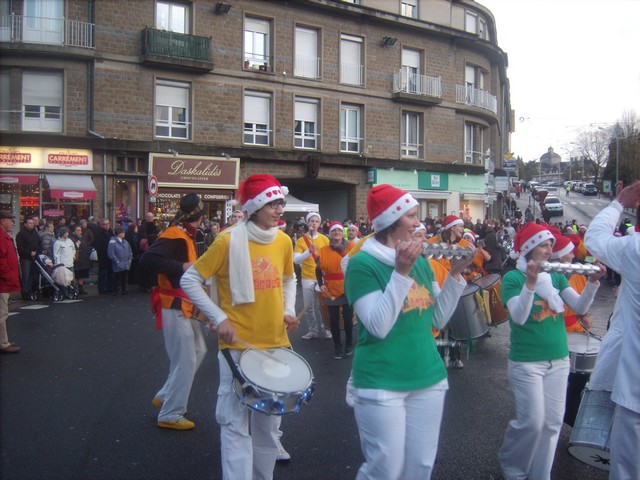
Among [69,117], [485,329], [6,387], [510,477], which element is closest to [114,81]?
[69,117]

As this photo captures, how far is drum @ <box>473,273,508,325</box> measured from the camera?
771 cm

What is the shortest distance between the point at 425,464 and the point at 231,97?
22.4 meters

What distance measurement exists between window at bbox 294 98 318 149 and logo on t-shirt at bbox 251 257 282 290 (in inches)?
883

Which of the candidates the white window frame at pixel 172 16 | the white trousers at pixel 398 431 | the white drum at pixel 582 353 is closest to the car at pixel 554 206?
the white window frame at pixel 172 16

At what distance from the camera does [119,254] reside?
14.5 m

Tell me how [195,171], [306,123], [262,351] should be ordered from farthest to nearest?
[306,123]
[195,171]
[262,351]

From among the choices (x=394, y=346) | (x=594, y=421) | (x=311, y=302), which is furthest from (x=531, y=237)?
(x=311, y=302)

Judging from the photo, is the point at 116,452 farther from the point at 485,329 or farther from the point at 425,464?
the point at 485,329

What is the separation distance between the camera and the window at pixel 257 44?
24359 millimetres

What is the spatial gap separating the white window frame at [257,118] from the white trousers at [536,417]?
21.4 meters

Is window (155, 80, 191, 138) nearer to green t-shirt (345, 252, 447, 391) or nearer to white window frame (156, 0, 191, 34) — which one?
white window frame (156, 0, 191, 34)

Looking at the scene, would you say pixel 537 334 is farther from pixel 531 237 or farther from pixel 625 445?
pixel 625 445

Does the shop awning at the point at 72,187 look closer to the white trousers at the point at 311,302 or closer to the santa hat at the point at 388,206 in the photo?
the white trousers at the point at 311,302

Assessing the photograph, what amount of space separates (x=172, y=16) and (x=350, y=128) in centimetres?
A: 963
